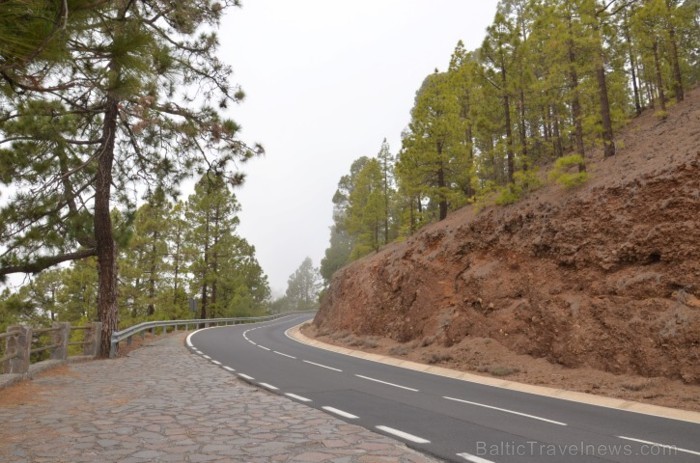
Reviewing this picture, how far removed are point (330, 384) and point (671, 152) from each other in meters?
13.2

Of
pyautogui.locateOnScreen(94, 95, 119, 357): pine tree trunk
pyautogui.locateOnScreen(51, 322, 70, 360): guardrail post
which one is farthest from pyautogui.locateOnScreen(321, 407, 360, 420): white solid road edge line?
pyautogui.locateOnScreen(94, 95, 119, 357): pine tree trunk

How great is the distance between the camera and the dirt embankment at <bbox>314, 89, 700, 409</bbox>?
1114 cm

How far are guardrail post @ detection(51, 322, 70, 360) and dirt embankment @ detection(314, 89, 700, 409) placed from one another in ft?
37.4

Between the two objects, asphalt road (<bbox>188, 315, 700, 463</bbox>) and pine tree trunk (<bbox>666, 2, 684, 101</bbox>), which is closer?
asphalt road (<bbox>188, 315, 700, 463</bbox>)

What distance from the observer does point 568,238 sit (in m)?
15.1

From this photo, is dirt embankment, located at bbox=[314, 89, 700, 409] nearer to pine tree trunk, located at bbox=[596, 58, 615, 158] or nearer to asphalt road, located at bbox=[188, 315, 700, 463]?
pine tree trunk, located at bbox=[596, 58, 615, 158]

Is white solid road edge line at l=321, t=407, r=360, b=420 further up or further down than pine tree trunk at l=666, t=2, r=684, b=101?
further down

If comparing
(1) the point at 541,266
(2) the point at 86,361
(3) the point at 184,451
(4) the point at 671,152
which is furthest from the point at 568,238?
(2) the point at 86,361

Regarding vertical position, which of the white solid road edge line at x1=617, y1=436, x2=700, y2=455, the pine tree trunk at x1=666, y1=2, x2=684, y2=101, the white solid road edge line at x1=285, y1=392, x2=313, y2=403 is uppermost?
the pine tree trunk at x1=666, y1=2, x2=684, y2=101

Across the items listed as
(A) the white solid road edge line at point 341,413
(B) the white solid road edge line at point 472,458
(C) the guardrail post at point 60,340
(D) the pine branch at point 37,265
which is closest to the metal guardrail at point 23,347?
(C) the guardrail post at point 60,340

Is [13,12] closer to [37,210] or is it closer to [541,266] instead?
[37,210]

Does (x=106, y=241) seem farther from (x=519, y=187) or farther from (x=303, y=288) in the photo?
(x=303, y=288)

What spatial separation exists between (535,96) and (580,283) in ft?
43.0

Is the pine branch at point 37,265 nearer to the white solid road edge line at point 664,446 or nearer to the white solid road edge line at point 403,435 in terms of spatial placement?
the white solid road edge line at point 403,435
